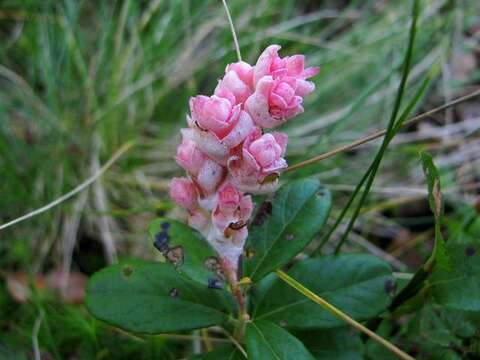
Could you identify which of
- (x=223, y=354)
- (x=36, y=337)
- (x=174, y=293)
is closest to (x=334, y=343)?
(x=223, y=354)

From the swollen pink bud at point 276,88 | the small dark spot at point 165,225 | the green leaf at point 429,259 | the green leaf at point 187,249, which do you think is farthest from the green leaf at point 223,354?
the swollen pink bud at point 276,88

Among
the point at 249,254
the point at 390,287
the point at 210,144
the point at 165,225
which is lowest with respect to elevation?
the point at 390,287

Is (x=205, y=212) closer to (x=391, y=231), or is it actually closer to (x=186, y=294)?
(x=186, y=294)

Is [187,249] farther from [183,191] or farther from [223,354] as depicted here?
[223,354]

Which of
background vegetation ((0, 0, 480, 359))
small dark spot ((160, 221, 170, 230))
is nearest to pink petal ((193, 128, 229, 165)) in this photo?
small dark spot ((160, 221, 170, 230))

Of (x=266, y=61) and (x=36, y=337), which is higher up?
(x=266, y=61)
